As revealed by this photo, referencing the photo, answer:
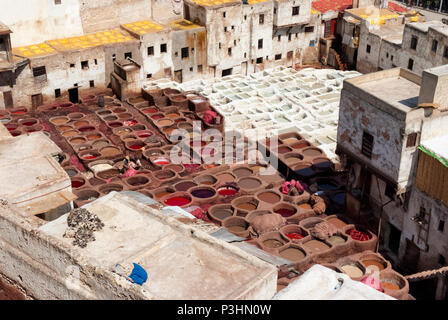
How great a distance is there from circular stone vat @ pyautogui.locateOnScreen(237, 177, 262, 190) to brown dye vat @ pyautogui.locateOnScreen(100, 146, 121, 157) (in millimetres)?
9331

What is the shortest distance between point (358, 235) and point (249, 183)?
8.43m

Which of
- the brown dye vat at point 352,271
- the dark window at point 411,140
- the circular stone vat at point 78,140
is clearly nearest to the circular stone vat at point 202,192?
the brown dye vat at point 352,271

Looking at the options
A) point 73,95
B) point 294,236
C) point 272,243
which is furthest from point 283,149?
point 73,95

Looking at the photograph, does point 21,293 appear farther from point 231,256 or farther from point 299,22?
point 299,22

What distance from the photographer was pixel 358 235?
35281 millimetres

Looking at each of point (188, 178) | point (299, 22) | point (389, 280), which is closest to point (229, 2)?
point (299, 22)

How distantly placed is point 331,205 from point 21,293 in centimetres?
1878

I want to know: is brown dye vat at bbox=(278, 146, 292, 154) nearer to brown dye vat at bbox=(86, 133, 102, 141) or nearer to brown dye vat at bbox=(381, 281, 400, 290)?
brown dye vat at bbox=(86, 133, 102, 141)

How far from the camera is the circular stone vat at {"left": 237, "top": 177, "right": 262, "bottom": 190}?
1585 inches

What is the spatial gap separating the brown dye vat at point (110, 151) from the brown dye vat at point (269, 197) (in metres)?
11.2

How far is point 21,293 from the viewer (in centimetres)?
2872

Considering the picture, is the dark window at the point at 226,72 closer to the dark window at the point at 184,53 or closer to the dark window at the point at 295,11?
the dark window at the point at 184,53

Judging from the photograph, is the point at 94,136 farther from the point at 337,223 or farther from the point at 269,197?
the point at 337,223

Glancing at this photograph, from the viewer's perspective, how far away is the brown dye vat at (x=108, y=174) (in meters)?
41.4
